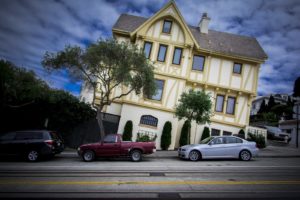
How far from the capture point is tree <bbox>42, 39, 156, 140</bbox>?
14750 mm

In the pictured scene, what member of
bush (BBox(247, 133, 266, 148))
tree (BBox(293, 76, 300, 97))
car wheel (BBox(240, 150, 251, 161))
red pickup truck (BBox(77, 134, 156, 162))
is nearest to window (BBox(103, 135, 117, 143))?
red pickup truck (BBox(77, 134, 156, 162))

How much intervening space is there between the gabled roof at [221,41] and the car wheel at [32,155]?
13628 millimetres

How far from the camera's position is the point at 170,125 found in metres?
18.3

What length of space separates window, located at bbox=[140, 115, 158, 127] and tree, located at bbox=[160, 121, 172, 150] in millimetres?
1146

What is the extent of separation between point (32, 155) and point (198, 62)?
1634 cm

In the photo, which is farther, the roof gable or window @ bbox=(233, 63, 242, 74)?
window @ bbox=(233, 63, 242, 74)

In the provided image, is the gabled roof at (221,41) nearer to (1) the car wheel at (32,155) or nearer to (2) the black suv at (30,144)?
(2) the black suv at (30,144)

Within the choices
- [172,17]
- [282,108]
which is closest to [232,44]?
[172,17]

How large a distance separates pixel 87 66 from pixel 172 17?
33.5ft

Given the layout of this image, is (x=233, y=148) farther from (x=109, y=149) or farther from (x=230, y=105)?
(x=230, y=105)

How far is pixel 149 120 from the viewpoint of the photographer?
18875 mm

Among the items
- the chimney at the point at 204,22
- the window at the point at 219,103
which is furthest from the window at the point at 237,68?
the chimney at the point at 204,22

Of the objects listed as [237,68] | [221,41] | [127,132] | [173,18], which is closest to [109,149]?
[127,132]

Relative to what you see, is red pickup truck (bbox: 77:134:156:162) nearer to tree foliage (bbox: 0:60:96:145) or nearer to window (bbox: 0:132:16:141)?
window (bbox: 0:132:16:141)
